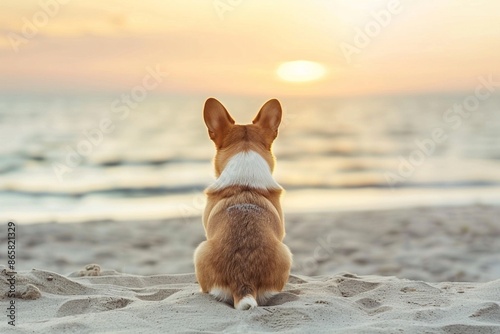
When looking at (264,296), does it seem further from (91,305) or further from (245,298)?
(91,305)

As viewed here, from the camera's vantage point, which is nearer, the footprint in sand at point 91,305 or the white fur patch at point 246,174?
the footprint in sand at point 91,305

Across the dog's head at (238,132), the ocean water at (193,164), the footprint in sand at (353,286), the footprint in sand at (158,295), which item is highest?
the ocean water at (193,164)

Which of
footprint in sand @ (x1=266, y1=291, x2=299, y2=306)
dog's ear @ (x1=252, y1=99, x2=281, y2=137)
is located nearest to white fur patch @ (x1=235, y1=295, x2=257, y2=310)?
footprint in sand @ (x1=266, y1=291, x2=299, y2=306)

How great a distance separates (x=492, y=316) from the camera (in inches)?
155

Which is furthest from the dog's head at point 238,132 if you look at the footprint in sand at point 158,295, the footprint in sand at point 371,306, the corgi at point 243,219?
the footprint in sand at point 371,306

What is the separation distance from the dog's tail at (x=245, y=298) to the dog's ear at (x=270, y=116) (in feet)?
4.99

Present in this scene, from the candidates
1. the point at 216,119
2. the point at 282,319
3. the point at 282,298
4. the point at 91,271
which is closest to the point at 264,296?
the point at 282,298

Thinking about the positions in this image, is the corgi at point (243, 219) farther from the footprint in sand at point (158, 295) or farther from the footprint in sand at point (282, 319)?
the footprint in sand at point (158, 295)

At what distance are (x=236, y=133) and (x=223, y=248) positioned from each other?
1.07 meters

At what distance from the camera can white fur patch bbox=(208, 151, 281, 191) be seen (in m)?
4.80

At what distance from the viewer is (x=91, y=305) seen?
4348 millimetres

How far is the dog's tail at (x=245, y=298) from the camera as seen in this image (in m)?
4.03

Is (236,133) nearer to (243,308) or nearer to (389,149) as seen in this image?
(243,308)

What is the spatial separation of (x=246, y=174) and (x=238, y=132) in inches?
15.8
